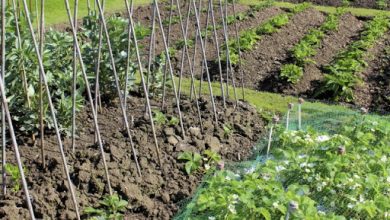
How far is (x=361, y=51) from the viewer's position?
Result: 9883 millimetres

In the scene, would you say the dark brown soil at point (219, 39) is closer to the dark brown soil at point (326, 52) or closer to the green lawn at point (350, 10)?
the green lawn at point (350, 10)

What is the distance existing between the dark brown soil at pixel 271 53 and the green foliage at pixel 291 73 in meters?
0.19

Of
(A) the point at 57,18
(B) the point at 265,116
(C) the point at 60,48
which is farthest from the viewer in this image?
(A) the point at 57,18

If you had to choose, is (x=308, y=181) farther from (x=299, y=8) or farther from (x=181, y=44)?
(x=299, y=8)

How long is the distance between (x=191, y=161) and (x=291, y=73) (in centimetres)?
373

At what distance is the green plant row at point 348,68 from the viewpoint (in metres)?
8.41

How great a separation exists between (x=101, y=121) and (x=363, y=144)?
270cm

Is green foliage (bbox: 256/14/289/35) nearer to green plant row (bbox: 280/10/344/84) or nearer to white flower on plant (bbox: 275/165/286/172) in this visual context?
green plant row (bbox: 280/10/344/84)

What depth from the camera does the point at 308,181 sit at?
491 cm

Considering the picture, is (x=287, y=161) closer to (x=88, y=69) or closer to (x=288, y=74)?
(x=88, y=69)

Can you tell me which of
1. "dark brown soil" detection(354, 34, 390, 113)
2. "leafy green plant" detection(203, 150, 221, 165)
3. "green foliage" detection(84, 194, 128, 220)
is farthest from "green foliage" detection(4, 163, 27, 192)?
"dark brown soil" detection(354, 34, 390, 113)

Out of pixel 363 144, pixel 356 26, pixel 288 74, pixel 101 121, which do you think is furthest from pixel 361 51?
pixel 101 121

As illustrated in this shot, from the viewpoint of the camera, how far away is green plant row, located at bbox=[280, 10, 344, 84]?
8.89 metres

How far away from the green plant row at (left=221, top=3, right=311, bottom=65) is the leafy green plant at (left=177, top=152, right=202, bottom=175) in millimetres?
3718
